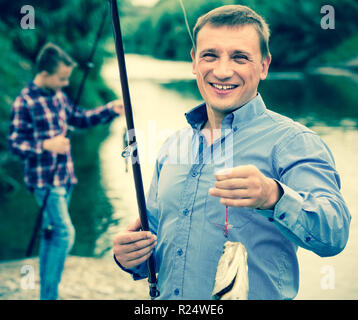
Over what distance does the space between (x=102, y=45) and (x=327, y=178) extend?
35.9ft

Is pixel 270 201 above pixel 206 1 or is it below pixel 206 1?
below

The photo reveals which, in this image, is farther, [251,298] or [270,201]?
[251,298]

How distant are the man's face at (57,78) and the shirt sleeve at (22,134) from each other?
Result: 0.21 meters

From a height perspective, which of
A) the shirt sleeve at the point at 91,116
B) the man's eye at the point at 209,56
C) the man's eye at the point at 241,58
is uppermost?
the shirt sleeve at the point at 91,116

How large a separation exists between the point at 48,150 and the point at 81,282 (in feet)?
3.99

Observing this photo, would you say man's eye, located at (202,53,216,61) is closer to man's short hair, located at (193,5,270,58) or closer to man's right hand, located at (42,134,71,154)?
man's short hair, located at (193,5,270,58)

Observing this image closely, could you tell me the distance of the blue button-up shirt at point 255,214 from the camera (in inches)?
44.4

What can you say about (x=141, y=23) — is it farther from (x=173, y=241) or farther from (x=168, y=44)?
(x=173, y=241)

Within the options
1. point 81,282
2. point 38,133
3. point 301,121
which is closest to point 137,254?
point 38,133

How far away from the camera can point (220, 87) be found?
4.51 feet

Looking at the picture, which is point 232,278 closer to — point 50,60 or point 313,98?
point 50,60

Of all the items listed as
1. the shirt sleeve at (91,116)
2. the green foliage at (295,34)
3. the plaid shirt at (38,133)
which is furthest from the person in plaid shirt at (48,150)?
the green foliage at (295,34)

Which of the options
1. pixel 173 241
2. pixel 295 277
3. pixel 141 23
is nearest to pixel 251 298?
pixel 295 277

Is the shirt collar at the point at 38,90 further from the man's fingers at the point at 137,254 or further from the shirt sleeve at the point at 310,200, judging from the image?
the shirt sleeve at the point at 310,200
